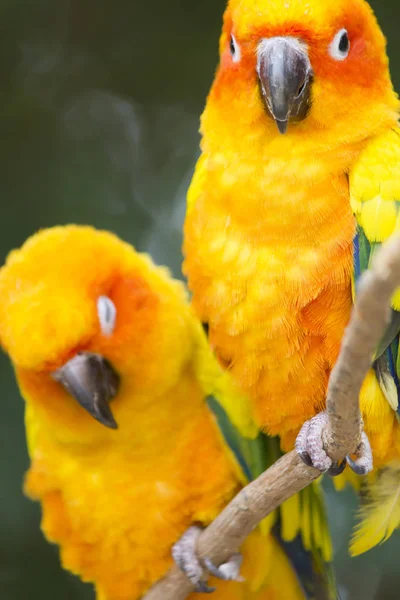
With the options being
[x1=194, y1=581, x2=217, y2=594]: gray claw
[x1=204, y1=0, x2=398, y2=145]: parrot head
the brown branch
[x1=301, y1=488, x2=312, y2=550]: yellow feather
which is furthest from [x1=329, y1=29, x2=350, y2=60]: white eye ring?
[x1=194, y1=581, x2=217, y2=594]: gray claw

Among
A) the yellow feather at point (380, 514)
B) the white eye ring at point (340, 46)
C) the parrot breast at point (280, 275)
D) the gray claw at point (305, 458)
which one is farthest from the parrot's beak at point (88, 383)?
the white eye ring at point (340, 46)

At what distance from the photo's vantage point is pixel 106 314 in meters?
1.21

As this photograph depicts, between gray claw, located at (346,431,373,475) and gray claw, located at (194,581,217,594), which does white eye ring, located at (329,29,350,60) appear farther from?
gray claw, located at (194,581,217,594)

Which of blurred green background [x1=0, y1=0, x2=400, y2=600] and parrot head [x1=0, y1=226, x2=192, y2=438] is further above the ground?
blurred green background [x1=0, y1=0, x2=400, y2=600]

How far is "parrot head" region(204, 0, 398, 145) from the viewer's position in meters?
1.03

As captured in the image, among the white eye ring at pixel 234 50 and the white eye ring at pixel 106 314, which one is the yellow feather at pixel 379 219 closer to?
the white eye ring at pixel 234 50

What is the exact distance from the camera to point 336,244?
1074 mm

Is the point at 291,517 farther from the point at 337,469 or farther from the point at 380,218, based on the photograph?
the point at 380,218

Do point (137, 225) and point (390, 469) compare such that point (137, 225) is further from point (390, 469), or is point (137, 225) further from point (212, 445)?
point (390, 469)

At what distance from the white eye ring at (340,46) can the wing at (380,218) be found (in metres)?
0.14

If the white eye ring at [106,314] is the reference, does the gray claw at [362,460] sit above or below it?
below

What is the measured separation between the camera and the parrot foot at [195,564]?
49.4 inches

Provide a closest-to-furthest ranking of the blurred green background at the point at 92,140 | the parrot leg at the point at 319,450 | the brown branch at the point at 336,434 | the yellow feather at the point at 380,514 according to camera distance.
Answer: the brown branch at the point at 336,434
the parrot leg at the point at 319,450
the yellow feather at the point at 380,514
the blurred green background at the point at 92,140

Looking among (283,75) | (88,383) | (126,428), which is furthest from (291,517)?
(283,75)
